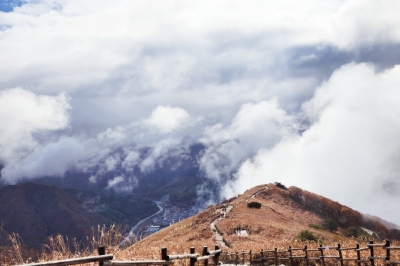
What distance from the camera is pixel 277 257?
814 inches

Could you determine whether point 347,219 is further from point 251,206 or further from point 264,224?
point 264,224

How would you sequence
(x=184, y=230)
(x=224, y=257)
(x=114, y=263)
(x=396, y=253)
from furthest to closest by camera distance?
(x=184, y=230) → (x=224, y=257) → (x=396, y=253) → (x=114, y=263)

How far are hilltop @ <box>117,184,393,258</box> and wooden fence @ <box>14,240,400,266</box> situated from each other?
680 centimetres

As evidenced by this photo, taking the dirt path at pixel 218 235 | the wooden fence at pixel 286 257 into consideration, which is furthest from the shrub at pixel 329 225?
the wooden fence at pixel 286 257

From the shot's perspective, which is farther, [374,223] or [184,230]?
[374,223]

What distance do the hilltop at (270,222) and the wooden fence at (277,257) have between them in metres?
6.80

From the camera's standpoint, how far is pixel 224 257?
85.4 ft

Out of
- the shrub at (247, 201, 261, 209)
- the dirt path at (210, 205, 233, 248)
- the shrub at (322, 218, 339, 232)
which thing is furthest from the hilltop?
the shrub at (247, 201, 261, 209)

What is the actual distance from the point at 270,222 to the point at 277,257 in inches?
983

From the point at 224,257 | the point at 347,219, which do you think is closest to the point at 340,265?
the point at 224,257

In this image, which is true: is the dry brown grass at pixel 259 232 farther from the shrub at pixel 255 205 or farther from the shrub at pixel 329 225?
the shrub at pixel 329 225

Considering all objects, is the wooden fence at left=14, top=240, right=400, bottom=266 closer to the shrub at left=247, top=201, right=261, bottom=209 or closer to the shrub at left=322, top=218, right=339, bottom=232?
the shrub at left=247, top=201, right=261, bottom=209

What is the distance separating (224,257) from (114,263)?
20184 mm

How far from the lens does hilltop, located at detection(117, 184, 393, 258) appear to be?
36719 mm
